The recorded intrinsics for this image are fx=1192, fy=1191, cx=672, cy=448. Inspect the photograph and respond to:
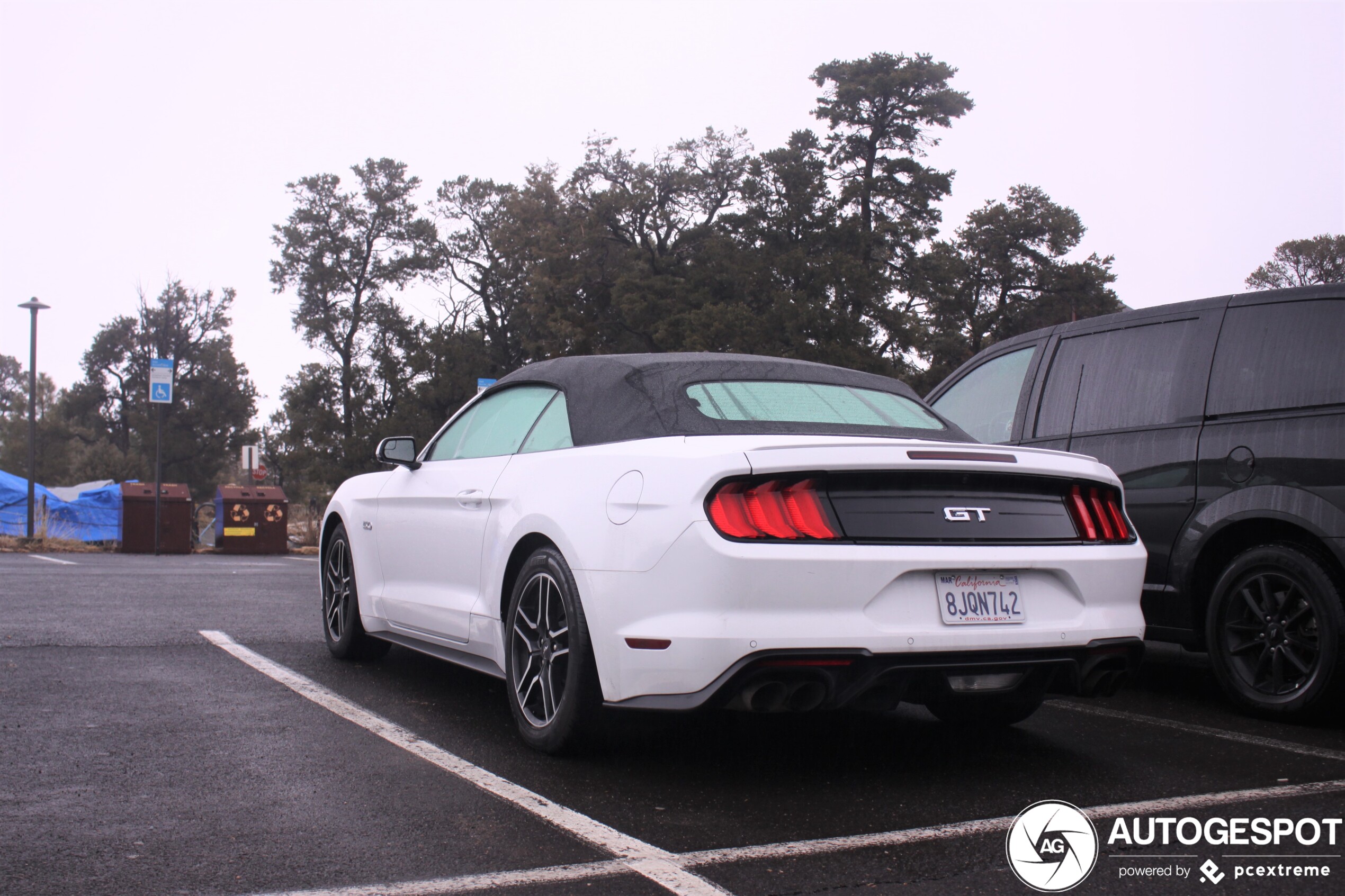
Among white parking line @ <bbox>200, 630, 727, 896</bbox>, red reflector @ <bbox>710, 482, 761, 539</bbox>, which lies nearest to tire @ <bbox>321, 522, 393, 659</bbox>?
white parking line @ <bbox>200, 630, 727, 896</bbox>

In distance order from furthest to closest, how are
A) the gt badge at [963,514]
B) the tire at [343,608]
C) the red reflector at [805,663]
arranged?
1. the tire at [343,608]
2. the gt badge at [963,514]
3. the red reflector at [805,663]

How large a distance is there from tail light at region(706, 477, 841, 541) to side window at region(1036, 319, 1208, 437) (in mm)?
2732

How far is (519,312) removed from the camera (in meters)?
55.6

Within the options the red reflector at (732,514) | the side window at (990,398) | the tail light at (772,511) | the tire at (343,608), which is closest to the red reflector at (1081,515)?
the tail light at (772,511)

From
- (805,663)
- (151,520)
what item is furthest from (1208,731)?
(151,520)

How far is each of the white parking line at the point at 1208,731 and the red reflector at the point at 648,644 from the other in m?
2.48

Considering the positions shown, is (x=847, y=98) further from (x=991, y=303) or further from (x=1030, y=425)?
(x=1030, y=425)

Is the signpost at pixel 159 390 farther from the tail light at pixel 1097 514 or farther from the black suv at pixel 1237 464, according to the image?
the tail light at pixel 1097 514

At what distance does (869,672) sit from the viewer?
141 inches

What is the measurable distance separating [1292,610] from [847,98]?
42163 millimetres

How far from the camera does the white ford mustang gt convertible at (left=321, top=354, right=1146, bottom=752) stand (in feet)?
11.7

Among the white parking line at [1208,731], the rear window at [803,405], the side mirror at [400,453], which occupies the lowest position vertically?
the white parking line at [1208,731]

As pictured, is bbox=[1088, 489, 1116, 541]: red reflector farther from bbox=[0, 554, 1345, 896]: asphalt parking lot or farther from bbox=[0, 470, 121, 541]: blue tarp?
bbox=[0, 470, 121, 541]: blue tarp

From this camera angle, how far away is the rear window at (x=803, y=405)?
4398 mm
